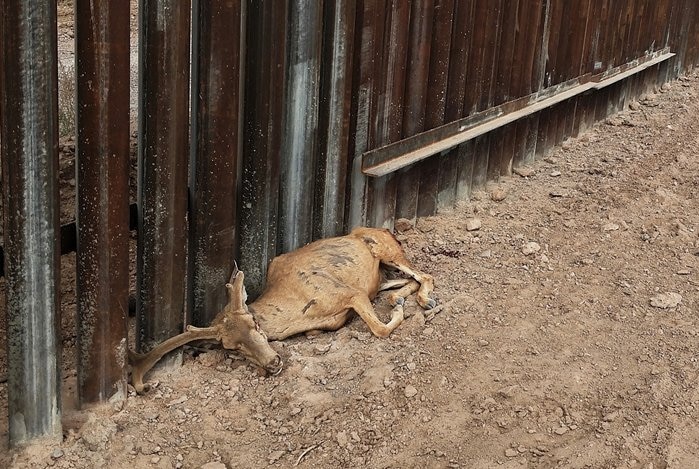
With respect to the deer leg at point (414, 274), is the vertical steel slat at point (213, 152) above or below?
above

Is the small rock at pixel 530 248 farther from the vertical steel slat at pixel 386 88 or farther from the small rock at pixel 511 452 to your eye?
Result: the small rock at pixel 511 452

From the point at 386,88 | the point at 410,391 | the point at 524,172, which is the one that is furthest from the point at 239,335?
the point at 524,172

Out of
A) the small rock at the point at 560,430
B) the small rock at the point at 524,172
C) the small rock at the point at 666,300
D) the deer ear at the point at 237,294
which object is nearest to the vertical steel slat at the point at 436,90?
the small rock at the point at 524,172

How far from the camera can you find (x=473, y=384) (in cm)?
437

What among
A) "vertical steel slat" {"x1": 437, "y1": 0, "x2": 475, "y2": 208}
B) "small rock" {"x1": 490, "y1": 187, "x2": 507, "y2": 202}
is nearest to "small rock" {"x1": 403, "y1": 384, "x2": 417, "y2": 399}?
"vertical steel slat" {"x1": 437, "y1": 0, "x2": 475, "y2": 208}

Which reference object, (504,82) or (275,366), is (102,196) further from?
(504,82)

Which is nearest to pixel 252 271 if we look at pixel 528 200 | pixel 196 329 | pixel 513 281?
pixel 196 329

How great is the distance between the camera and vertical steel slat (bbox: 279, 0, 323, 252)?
15.4 feet

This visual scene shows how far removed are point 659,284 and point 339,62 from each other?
211cm

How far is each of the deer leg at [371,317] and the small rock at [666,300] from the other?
1.34m

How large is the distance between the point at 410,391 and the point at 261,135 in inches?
53.1

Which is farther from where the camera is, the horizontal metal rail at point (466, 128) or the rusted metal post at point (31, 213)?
the horizontal metal rail at point (466, 128)

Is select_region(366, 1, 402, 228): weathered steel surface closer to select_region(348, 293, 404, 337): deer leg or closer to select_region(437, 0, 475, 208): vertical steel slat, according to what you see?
select_region(437, 0, 475, 208): vertical steel slat

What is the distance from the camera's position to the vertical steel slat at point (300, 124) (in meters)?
4.68
